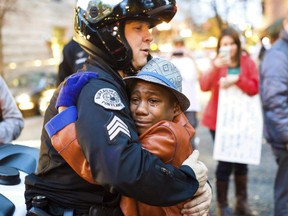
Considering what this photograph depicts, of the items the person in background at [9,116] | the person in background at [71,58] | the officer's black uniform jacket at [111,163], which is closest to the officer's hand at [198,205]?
the officer's black uniform jacket at [111,163]

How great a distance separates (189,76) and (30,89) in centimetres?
983

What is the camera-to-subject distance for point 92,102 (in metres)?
1.71

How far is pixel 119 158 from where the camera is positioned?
1635 millimetres

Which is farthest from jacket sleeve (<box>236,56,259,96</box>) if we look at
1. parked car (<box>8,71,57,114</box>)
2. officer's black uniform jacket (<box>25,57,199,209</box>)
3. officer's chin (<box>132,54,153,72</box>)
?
parked car (<box>8,71,57,114</box>)

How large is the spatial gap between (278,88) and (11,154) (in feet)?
7.68

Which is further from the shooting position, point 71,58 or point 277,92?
point 71,58

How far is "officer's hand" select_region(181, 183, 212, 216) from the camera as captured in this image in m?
1.94

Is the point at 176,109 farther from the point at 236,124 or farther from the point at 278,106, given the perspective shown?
the point at 236,124

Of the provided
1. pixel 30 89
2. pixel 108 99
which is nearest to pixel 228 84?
pixel 108 99

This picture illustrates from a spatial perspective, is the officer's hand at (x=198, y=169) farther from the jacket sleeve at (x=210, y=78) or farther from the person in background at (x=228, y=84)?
the jacket sleeve at (x=210, y=78)

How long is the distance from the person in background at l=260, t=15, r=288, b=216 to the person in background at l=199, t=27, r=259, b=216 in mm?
673

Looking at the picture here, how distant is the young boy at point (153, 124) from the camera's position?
1775mm

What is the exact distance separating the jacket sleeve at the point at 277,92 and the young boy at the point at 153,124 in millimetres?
1896

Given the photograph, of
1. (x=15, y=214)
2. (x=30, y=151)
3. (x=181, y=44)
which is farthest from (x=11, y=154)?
(x=181, y=44)
